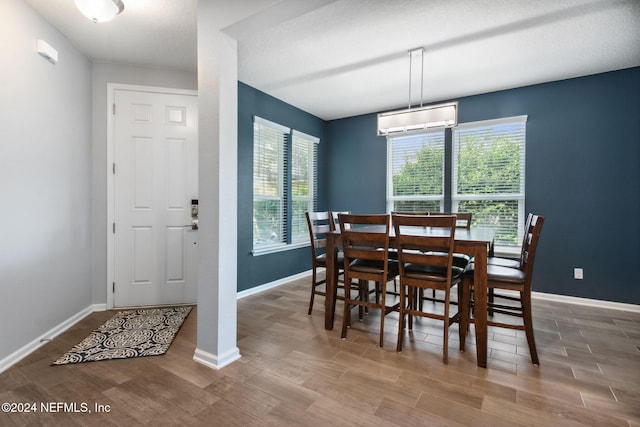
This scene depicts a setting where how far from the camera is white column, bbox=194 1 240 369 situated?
2072mm

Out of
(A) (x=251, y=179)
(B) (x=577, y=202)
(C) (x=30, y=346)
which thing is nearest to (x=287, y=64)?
(A) (x=251, y=179)

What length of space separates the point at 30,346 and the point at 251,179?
2.56 meters

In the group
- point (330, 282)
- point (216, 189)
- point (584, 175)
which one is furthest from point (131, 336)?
point (584, 175)

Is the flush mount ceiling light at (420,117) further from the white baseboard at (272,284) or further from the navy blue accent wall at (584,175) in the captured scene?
the white baseboard at (272,284)

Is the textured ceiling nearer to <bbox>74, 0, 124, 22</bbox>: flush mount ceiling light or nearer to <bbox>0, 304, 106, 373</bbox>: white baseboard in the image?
<bbox>74, 0, 124, 22</bbox>: flush mount ceiling light

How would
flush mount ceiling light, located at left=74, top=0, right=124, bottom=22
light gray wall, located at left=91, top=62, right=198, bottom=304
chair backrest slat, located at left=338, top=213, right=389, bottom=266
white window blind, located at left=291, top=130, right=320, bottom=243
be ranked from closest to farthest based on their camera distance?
1. flush mount ceiling light, located at left=74, top=0, right=124, bottom=22
2. chair backrest slat, located at left=338, top=213, right=389, bottom=266
3. light gray wall, located at left=91, top=62, right=198, bottom=304
4. white window blind, located at left=291, top=130, right=320, bottom=243

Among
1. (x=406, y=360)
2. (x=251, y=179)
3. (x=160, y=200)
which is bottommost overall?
(x=406, y=360)

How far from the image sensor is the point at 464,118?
4156 millimetres

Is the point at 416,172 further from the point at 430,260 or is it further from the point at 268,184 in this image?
the point at 430,260

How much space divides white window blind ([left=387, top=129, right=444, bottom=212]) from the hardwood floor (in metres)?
2.25

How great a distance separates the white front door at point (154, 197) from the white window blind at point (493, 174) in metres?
3.50

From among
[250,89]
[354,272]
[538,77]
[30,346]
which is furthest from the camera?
[250,89]

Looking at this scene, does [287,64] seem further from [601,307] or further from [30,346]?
[601,307]

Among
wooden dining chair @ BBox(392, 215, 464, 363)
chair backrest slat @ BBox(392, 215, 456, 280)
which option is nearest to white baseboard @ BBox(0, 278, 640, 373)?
wooden dining chair @ BBox(392, 215, 464, 363)
